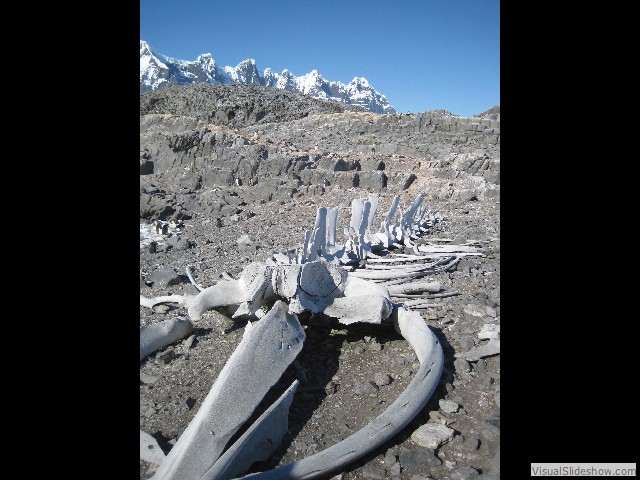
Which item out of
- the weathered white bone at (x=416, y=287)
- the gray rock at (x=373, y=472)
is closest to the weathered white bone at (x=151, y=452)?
the gray rock at (x=373, y=472)

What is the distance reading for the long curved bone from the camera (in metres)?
1.55

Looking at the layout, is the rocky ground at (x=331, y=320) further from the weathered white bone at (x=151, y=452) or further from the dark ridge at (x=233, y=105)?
the dark ridge at (x=233, y=105)

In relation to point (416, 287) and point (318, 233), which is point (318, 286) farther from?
point (416, 287)

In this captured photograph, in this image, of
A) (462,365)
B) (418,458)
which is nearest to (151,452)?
(418,458)

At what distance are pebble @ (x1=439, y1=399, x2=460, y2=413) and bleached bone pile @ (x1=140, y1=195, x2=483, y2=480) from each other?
0.12 m

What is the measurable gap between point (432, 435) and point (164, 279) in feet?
11.1

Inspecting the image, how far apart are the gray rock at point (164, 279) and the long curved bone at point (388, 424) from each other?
271 centimetres

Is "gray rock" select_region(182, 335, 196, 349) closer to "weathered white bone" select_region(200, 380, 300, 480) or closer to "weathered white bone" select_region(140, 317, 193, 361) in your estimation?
"weathered white bone" select_region(140, 317, 193, 361)

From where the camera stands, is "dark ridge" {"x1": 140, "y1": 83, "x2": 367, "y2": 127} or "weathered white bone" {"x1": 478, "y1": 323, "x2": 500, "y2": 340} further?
"dark ridge" {"x1": 140, "y1": 83, "x2": 367, "y2": 127}

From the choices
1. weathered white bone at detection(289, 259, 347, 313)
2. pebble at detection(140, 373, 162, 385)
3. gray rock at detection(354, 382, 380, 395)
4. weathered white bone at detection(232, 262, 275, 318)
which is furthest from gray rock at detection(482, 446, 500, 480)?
pebble at detection(140, 373, 162, 385)

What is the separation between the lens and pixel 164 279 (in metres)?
4.55
